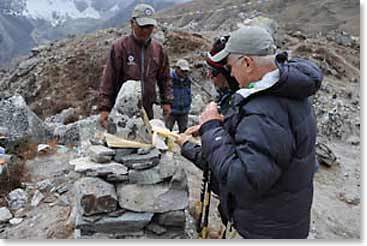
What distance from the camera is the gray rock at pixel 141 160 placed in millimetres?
4254

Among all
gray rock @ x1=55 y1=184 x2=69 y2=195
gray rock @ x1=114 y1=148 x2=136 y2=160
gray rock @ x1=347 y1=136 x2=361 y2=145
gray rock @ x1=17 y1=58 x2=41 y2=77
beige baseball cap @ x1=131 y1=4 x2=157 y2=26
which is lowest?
gray rock @ x1=347 y1=136 x2=361 y2=145

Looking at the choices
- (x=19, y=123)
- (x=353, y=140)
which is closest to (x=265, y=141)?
(x=19, y=123)

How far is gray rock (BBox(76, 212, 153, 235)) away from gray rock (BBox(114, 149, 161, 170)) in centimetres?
46

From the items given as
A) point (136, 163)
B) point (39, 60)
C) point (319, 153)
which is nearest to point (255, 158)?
point (136, 163)

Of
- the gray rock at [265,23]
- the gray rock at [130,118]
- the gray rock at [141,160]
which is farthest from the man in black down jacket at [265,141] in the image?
the gray rock at [130,118]

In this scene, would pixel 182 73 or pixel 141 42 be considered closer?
pixel 141 42

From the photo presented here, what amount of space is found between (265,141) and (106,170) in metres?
2.27

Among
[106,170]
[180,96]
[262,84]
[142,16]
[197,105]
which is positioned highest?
[142,16]

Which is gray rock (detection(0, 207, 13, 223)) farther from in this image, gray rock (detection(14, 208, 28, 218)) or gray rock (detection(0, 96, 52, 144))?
gray rock (detection(0, 96, 52, 144))

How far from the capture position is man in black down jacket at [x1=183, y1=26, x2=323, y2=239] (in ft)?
7.62

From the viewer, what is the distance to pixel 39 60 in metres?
26.5

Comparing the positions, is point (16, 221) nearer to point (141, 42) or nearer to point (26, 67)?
point (141, 42)

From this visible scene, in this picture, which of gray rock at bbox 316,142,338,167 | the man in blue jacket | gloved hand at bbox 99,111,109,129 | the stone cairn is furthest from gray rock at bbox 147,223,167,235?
gray rock at bbox 316,142,338,167

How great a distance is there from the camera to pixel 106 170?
168 inches
